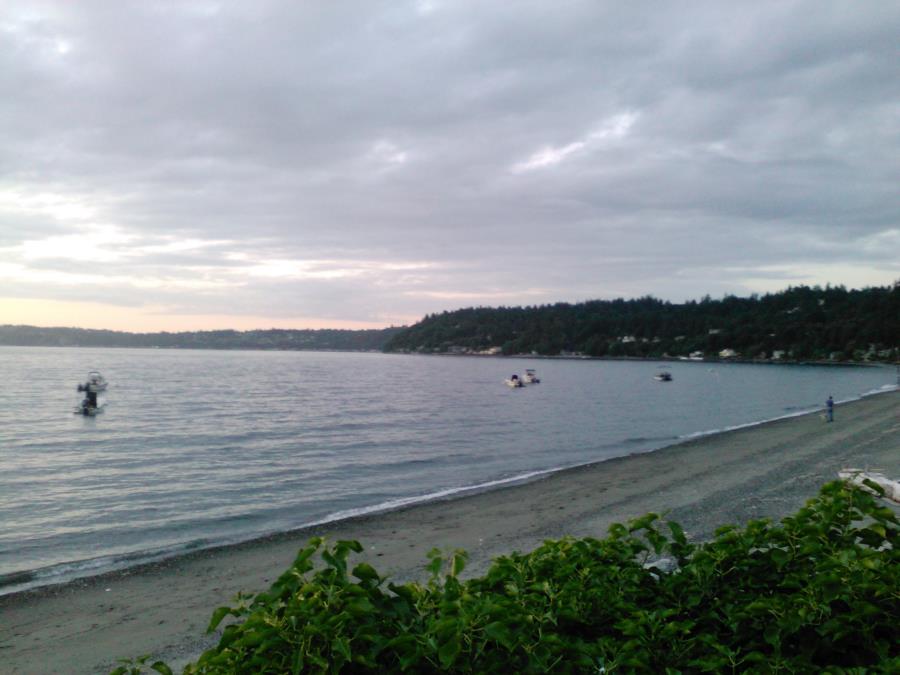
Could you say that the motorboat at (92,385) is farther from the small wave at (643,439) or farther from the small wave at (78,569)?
the small wave at (643,439)

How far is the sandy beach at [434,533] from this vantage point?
10.2 m

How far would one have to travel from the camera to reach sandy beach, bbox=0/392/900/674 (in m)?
10.2

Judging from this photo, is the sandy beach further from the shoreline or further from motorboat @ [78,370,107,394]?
motorboat @ [78,370,107,394]

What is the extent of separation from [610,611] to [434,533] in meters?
13.4

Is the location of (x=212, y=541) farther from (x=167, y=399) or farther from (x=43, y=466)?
(x=167, y=399)

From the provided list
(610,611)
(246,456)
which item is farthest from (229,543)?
(610,611)

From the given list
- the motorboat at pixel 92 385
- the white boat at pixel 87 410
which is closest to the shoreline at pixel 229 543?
the white boat at pixel 87 410

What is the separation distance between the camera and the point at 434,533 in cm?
1612

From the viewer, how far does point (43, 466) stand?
2686 centimetres

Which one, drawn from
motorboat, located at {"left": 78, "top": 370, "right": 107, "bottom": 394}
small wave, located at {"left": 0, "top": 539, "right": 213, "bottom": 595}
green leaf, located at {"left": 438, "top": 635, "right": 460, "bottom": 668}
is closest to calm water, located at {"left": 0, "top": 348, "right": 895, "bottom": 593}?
A: small wave, located at {"left": 0, "top": 539, "right": 213, "bottom": 595}

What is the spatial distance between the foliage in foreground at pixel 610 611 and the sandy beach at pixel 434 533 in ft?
21.7

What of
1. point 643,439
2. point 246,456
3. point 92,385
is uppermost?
point 92,385

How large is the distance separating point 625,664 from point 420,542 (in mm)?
12962

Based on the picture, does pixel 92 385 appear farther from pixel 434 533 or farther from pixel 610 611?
pixel 610 611
